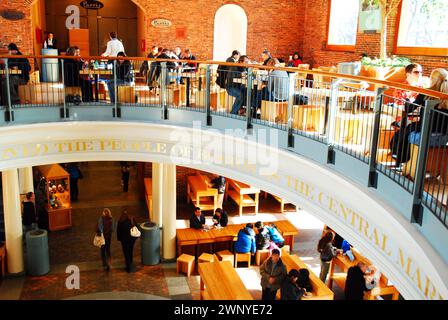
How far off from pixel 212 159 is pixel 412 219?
4872 mm

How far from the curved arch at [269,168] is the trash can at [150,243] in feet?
12.1

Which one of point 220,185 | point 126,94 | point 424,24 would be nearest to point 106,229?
point 126,94

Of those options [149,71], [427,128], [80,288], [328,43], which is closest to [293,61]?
[328,43]

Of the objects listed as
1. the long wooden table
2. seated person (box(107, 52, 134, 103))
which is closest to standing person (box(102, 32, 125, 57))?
seated person (box(107, 52, 134, 103))

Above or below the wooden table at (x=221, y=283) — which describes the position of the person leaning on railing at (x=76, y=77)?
above

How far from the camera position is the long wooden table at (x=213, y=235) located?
13.1 metres

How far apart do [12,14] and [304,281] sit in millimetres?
11444

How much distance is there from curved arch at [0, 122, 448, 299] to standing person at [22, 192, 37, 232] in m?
4.80

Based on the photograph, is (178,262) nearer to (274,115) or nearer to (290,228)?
(290,228)

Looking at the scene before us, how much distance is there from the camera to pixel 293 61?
15.7 m

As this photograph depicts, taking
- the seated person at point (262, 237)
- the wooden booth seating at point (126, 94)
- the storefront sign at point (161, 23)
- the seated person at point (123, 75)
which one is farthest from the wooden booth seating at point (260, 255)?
the storefront sign at point (161, 23)

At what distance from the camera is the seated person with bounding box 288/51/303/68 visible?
609 inches

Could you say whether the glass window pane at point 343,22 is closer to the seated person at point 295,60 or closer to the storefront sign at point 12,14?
the seated person at point 295,60

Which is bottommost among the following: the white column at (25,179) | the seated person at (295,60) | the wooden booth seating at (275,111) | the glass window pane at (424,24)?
the white column at (25,179)
